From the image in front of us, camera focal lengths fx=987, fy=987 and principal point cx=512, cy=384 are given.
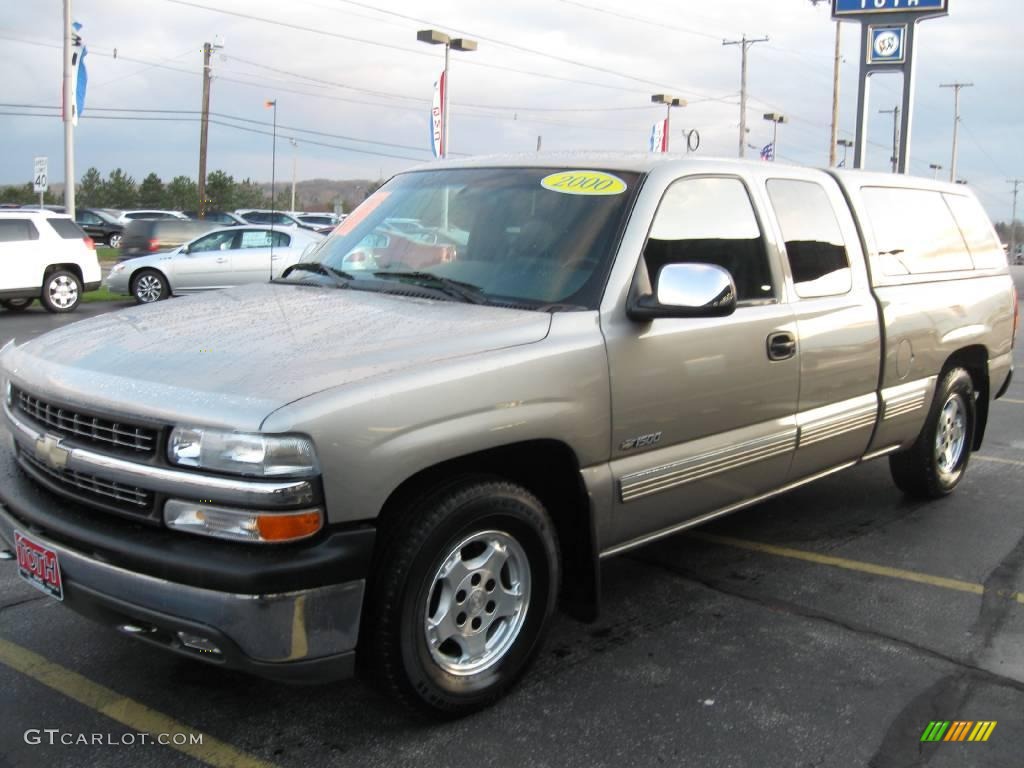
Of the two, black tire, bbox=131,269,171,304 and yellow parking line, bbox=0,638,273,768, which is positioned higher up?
black tire, bbox=131,269,171,304

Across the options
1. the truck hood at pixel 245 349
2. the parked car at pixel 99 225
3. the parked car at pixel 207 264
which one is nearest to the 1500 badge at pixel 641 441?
the truck hood at pixel 245 349

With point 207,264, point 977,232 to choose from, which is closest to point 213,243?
point 207,264

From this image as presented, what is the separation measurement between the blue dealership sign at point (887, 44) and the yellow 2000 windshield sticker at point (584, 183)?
55.9ft

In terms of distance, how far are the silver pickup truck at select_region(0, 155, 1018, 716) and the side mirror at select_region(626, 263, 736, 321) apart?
1cm

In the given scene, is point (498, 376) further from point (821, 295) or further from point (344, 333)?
point (821, 295)

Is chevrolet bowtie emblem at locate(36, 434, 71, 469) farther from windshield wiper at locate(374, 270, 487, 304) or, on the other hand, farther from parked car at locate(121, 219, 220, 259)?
parked car at locate(121, 219, 220, 259)

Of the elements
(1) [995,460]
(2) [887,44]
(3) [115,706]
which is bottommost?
(3) [115,706]

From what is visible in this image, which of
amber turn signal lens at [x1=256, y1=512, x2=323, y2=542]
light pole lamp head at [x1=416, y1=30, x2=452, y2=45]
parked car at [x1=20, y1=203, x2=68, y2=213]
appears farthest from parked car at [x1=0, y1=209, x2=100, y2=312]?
amber turn signal lens at [x1=256, y1=512, x2=323, y2=542]

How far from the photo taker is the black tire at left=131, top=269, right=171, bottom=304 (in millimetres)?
18297

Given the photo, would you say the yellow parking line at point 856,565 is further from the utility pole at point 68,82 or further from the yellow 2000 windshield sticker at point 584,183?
the utility pole at point 68,82

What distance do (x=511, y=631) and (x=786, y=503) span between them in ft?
10.2

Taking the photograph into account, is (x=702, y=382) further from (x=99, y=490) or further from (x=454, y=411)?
(x=99, y=490)

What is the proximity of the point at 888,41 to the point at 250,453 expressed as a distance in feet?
63.1

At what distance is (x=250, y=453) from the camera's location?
2611 mm
